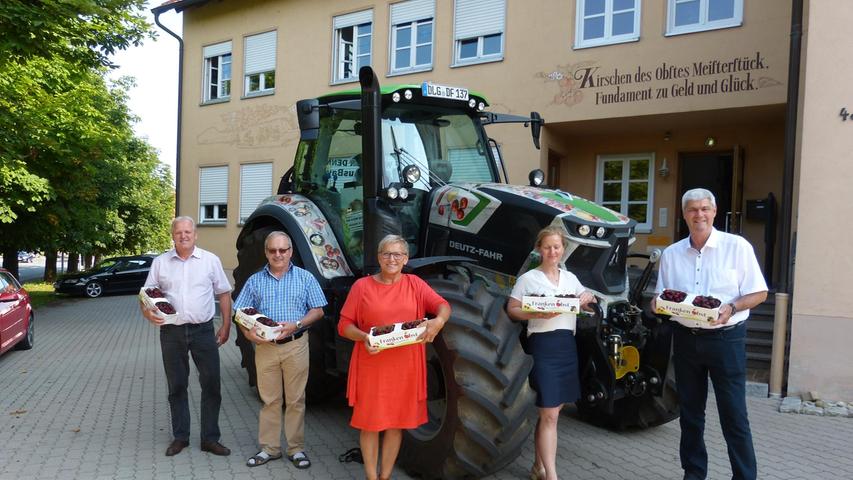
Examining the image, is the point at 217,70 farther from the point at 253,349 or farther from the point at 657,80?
the point at 253,349

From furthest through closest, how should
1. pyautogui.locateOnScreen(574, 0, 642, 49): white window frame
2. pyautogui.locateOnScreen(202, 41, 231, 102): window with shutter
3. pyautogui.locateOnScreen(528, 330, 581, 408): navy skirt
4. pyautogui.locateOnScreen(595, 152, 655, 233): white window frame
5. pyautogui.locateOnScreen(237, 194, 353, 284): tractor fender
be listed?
1. pyautogui.locateOnScreen(202, 41, 231, 102): window with shutter
2. pyautogui.locateOnScreen(595, 152, 655, 233): white window frame
3. pyautogui.locateOnScreen(574, 0, 642, 49): white window frame
4. pyautogui.locateOnScreen(237, 194, 353, 284): tractor fender
5. pyautogui.locateOnScreen(528, 330, 581, 408): navy skirt

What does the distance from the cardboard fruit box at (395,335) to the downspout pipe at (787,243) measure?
191 inches

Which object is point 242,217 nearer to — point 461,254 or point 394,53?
point 394,53

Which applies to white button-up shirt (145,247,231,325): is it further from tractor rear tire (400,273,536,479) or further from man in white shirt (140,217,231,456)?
tractor rear tire (400,273,536,479)

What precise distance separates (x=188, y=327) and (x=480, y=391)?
87.7 inches

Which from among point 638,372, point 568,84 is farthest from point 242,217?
point 638,372

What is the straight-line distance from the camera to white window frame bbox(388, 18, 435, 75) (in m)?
11.9

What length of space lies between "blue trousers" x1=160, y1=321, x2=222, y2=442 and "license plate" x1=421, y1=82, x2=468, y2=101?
2.34 meters

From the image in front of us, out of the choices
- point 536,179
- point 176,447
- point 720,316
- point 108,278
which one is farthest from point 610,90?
point 108,278

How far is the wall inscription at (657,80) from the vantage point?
902cm

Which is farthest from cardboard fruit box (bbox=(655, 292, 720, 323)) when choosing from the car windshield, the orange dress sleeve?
the car windshield

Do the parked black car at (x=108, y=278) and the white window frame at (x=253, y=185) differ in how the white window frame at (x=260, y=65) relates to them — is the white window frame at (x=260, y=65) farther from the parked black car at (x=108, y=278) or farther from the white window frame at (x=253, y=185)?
the parked black car at (x=108, y=278)

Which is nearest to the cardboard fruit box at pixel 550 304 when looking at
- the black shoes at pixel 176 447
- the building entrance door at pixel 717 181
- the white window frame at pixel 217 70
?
the black shoes at pixel 176 447

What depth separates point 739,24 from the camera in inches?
358
